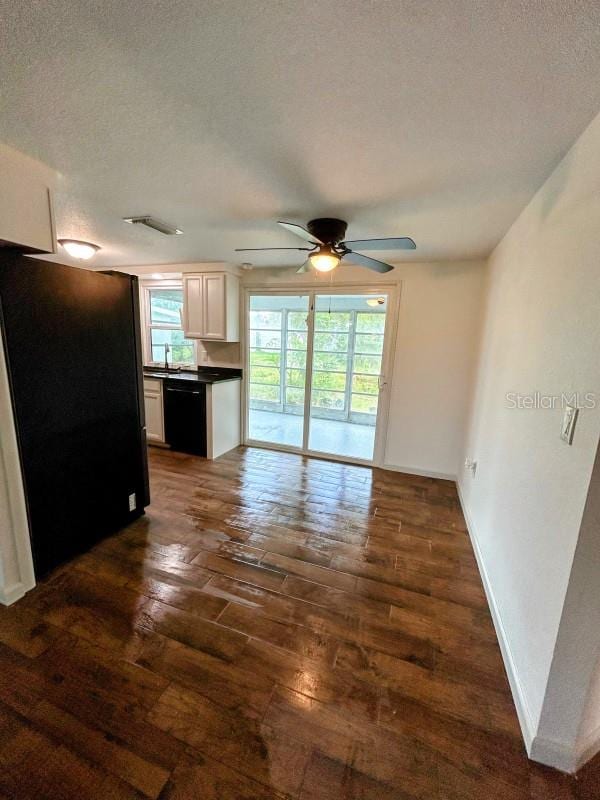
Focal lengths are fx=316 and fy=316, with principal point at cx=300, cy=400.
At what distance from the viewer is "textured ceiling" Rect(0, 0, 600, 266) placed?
2.89 feet

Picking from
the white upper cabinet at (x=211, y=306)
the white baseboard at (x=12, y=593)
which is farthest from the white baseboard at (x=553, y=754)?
the white upper cabinet at (x=211, y=306)

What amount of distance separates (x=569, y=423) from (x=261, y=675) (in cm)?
167

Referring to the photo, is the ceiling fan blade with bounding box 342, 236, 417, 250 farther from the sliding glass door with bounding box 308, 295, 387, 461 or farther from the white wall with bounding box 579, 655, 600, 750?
the white wall with bounding box 579, 655, 600, 750

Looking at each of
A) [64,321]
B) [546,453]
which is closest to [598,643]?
[546,453]

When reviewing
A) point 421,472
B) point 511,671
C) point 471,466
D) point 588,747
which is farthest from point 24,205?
point 421,472

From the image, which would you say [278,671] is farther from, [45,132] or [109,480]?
[45,132]

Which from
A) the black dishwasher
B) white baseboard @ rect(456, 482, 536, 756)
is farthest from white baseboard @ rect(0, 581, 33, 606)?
white baseboard @ rect(456, 482, 536, 756)

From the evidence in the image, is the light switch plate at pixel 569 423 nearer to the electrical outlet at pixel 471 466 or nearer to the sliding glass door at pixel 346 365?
the electrical outlet at pixel 471 466

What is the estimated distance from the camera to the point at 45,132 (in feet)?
4.66

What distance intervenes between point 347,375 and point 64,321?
3.32 m

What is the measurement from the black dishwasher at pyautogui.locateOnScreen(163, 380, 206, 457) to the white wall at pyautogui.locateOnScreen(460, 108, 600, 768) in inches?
120

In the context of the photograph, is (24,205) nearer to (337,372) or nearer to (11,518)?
(11,518)

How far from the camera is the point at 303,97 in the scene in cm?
117

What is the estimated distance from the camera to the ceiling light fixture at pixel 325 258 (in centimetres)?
228
